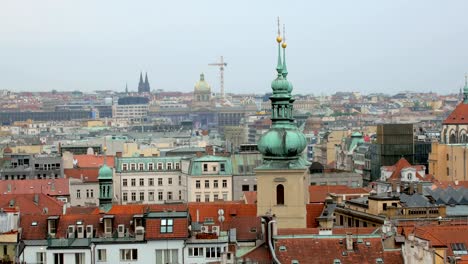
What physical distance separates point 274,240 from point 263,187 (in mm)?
14317

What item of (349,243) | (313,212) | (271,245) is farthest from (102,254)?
(313,212)

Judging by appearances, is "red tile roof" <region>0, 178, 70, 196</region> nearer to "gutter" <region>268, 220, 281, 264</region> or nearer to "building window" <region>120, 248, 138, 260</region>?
"building window" <region>120, 248, 138, 260</region>

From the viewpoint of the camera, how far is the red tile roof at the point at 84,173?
117 metres

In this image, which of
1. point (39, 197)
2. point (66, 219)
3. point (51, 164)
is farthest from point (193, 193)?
point (66, 219)

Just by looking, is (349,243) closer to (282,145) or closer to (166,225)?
(166,225)

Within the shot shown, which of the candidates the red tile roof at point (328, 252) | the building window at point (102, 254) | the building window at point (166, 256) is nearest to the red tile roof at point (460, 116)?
the red tile roof at point (328, 252)

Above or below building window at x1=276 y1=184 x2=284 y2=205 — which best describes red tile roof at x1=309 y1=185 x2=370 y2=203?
below

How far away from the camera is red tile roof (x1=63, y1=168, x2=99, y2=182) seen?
117m

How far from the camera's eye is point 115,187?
11762 cm

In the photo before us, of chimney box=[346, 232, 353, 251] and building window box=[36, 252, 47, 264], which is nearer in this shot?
chimney box=[346, 232, 353, 251]

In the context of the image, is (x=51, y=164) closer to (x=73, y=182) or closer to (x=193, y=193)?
(x=73, y=182)

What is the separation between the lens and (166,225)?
60844 mm

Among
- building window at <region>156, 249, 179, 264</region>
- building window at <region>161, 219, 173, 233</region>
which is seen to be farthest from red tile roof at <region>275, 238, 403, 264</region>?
building window at <region>161, 219, 173, 233</region>

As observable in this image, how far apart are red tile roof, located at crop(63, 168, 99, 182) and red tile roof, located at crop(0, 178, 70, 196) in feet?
19.9
